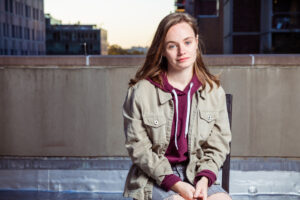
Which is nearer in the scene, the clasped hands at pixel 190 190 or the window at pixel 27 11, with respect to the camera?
the clasped hands at pixel 190 190

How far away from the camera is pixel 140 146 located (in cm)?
218

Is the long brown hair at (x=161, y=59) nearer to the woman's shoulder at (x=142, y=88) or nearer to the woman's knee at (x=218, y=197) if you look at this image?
the woman's shoulder at (x=142, y=88)

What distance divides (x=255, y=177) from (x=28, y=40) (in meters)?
83.1

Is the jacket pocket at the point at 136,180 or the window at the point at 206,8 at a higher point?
the window at the point at 206,8

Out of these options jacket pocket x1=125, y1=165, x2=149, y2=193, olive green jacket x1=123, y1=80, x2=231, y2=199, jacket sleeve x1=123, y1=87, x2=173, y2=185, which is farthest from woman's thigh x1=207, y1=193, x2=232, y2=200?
jacket pocket x1=125, y1=165, x2=149, y2=193

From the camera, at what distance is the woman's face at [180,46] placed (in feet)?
7.25

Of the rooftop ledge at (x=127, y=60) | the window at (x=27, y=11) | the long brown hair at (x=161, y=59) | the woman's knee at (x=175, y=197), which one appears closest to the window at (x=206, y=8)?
the rooftop ledge at (x=127, y=60)

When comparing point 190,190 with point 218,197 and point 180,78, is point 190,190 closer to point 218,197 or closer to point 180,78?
point 218,197

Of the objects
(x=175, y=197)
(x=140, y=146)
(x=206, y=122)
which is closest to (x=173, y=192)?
(x=175, y=197)

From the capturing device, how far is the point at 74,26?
411 feet

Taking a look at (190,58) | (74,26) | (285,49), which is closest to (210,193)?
A: (190,58)

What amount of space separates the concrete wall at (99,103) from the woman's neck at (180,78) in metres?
1.71

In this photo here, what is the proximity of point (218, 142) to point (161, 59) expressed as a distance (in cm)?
55

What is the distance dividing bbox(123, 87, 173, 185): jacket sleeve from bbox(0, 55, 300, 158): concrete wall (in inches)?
72.9
